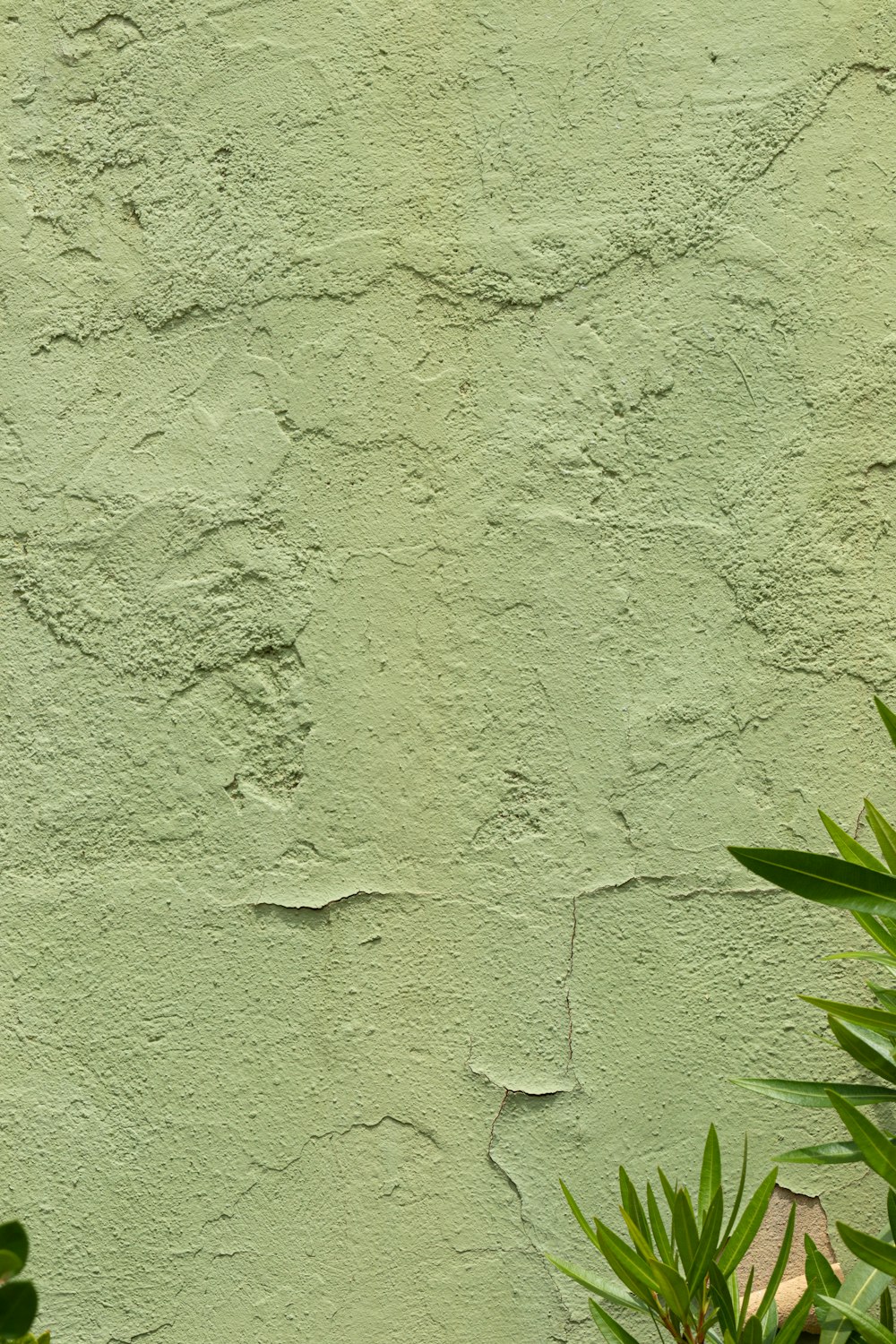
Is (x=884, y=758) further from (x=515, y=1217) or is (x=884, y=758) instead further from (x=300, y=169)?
(x=300, y=169)

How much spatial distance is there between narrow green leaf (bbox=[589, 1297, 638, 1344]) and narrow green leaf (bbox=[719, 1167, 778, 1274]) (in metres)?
0.13

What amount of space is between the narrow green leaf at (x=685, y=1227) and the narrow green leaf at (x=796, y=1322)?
127mm

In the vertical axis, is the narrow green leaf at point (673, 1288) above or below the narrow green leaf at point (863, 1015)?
below

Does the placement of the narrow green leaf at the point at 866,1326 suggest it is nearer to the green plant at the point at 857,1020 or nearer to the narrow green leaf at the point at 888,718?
the green plant at the point at 857,1020

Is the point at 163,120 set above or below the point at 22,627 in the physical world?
above

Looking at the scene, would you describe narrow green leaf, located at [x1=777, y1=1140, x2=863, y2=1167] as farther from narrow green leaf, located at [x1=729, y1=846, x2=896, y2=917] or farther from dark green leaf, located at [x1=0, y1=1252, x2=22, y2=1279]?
dark green leaf, located at [x1=0, y1=1252, x2=22, y2=1279]

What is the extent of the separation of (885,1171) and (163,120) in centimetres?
163

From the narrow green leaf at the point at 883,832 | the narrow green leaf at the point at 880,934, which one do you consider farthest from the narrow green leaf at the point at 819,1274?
the narrow green leaf at the point at 883,832

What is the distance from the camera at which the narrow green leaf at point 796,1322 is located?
1397 mm

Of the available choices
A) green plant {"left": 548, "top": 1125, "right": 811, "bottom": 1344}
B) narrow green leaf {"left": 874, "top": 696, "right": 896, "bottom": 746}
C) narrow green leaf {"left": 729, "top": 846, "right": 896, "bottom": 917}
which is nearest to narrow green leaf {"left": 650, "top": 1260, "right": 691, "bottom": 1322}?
green plant {"left": 548, "top": 1125, "right": 811, "bottom": 1344}

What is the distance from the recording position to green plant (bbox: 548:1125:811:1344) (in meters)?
1.39

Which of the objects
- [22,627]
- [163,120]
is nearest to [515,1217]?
[22,627]

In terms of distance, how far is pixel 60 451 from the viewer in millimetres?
1771

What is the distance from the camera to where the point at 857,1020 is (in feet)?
4.36
